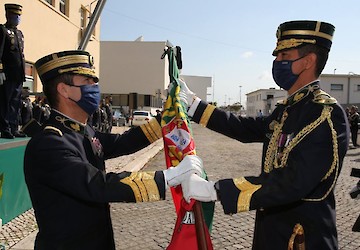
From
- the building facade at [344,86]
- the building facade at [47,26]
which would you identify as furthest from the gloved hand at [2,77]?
the building facade at [344,86]

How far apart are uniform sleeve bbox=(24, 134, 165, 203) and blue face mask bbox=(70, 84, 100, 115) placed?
41 cm

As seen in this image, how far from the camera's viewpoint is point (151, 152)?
→ 12.1 meters

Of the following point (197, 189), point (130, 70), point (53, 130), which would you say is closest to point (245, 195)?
point (197, 189)

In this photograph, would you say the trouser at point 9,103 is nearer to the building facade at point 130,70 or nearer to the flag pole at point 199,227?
the flag pole at point 199,227

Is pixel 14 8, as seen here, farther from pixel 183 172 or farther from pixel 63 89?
pixel 183 172

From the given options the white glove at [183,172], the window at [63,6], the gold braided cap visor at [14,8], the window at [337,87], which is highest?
the window at [63,6]

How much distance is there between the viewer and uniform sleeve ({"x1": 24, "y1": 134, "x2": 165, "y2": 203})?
1884 millimetres

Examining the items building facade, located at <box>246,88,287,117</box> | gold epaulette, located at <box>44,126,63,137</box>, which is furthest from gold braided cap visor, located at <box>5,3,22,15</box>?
building facade, located at <box>246,88,287,117</box>

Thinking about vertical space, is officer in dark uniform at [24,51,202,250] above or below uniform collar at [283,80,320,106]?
below

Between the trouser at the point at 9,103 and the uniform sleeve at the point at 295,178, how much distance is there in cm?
482

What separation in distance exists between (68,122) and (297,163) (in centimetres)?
134

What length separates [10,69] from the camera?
583 cm

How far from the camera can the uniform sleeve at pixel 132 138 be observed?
2825 mm

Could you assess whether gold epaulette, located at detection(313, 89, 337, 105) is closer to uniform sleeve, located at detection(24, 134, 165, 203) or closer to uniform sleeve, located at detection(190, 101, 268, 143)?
uniform sleeve, located at detection(190, 101, 268, 143)
